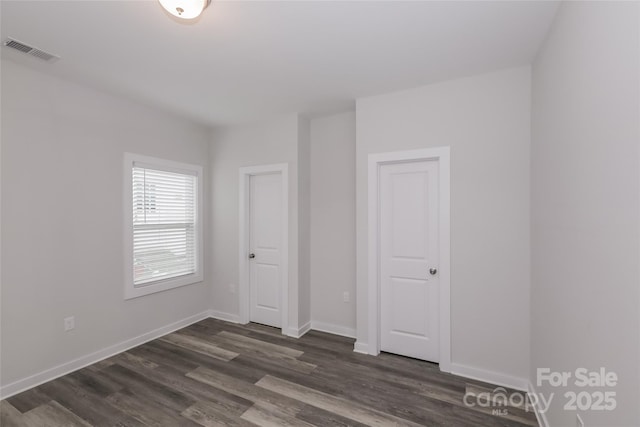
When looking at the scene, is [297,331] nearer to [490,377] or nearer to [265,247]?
[265,247]

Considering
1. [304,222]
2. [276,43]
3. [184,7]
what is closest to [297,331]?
[304,222]

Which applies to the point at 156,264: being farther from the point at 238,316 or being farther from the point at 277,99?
the point at 277,99

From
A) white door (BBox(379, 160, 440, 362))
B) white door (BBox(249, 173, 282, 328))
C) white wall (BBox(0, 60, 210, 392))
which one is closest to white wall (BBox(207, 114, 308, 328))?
white door (BBox(249, 173, 282, 328))

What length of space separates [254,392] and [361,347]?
1.22 meters

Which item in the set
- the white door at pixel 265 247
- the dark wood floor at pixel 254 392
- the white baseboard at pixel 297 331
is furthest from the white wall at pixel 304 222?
the dark wood floor at pixel 254 392

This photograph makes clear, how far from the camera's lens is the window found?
3.24m

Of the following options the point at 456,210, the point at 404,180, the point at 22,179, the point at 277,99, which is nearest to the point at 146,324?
the point at 22,179

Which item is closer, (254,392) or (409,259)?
(254,392)

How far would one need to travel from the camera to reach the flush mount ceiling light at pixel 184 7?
1533 mm

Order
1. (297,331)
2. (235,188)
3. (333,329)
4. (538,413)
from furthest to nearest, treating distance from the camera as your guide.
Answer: (235,188)
(333,329)
(297,331)
(538,413)

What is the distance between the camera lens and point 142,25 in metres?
1.92

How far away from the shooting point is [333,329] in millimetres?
3629

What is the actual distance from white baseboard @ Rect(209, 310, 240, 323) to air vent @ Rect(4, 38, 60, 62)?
10.9ft

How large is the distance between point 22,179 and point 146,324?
1919 mm
